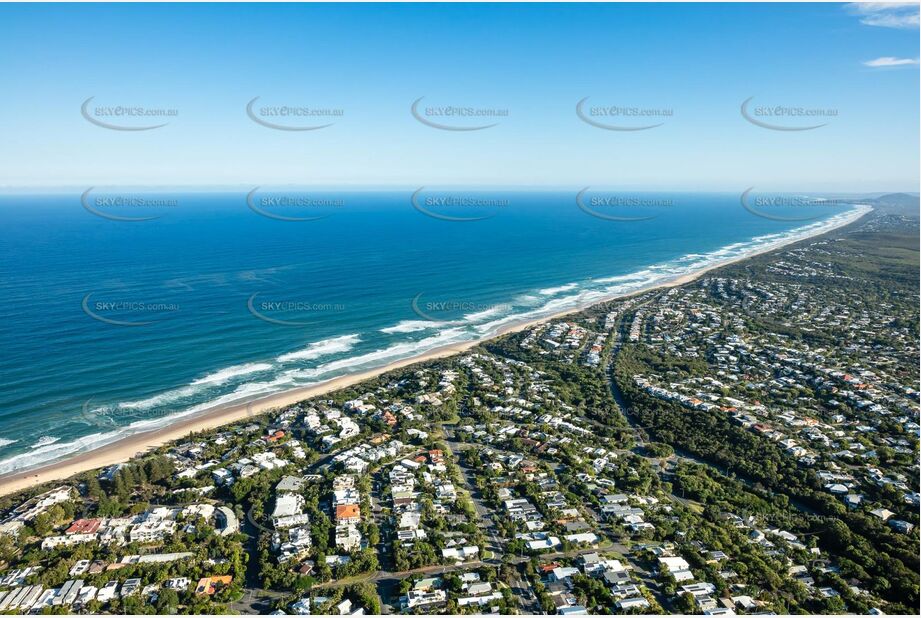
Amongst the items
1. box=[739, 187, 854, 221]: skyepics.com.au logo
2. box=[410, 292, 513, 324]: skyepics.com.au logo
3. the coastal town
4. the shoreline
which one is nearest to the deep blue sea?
box=[410, 292, 513, 324]: skyepics.com.au logo

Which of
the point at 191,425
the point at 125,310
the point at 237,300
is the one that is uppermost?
the point at 125,310

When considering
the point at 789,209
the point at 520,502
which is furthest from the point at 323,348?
the point at 789,209

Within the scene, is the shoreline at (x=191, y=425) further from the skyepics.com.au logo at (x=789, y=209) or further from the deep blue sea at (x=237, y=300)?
the skyepics.com.au logo at (x=789, y=209)

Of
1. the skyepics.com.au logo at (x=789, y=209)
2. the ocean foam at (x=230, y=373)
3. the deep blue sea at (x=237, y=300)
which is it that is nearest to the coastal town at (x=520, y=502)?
the deep blue sea at (x=237, y=300)

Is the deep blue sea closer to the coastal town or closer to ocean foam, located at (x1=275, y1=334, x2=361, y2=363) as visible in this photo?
ocean foam, located at (x1=275, y1=334, x2=361, y2=363)

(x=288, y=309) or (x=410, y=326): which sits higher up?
(x=288, y=309)

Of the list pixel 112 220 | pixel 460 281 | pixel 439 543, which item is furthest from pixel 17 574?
pixel 112 220

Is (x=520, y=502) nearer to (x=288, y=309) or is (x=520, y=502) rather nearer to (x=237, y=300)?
(x=288, y=309)
